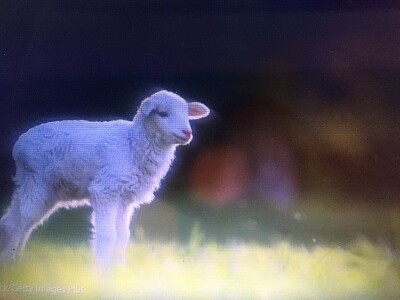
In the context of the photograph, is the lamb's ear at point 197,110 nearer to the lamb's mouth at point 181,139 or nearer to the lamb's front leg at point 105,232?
the lamb's mouth at point 181,139

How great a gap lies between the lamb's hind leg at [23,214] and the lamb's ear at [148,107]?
282 millimetres

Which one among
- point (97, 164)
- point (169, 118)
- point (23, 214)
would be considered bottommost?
point (23, 214)

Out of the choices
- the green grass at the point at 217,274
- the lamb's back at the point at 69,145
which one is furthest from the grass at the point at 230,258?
the lamb's back at the point at 69,145

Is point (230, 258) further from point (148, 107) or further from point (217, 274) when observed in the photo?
point (148, 107)

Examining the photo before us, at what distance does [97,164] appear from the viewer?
1261mm

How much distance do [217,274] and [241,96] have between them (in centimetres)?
40

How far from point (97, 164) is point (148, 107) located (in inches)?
6.7

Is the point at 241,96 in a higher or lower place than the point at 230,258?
higher

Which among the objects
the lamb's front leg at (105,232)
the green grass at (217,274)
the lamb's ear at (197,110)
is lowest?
the green grass at (217,274)

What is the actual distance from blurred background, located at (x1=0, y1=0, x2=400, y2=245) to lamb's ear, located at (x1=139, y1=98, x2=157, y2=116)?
19 mm

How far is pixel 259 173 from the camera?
4.13 ft

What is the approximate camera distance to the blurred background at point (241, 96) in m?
1.24

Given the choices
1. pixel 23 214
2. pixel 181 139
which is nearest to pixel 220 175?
pixel 181 139

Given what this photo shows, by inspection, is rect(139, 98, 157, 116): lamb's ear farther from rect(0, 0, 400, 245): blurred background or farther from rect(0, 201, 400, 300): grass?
rect(0, 201, 400, 300): grass
